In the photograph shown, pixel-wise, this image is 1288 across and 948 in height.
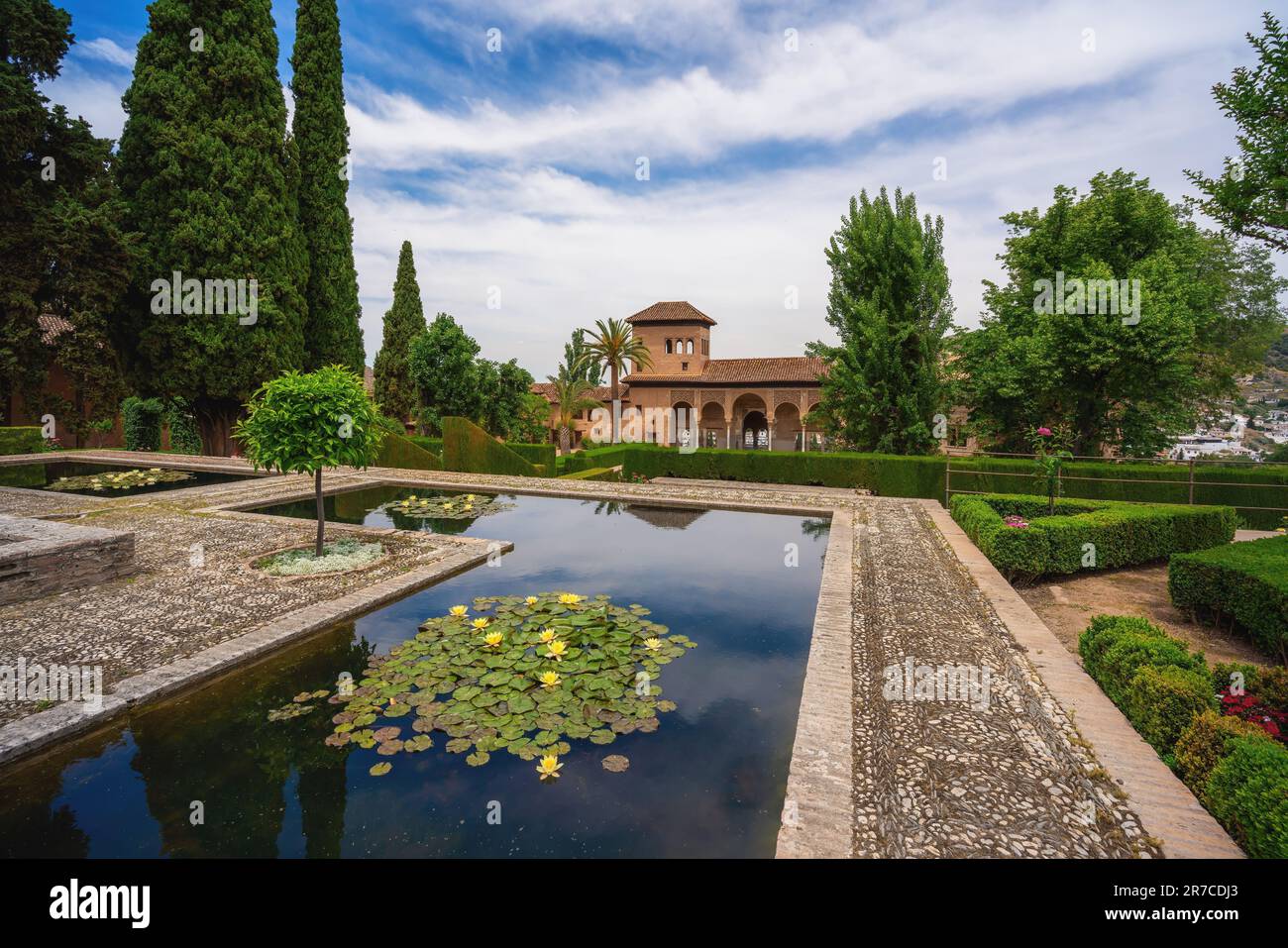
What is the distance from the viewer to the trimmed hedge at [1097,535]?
851 cm

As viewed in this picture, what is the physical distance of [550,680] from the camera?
4883mm

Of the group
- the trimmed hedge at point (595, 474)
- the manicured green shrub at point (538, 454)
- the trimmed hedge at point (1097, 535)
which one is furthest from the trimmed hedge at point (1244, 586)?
the manicured green shrub at point (538, 454)

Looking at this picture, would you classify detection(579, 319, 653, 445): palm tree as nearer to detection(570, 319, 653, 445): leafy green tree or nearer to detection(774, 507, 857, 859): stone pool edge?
detection(570, 319, 653, 445): leafy green tree

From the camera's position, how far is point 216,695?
486 cm

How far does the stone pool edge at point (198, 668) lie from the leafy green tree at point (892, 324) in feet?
50.4

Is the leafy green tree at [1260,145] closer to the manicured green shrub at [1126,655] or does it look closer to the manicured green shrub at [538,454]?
the manicured green shrub at [1126,655]

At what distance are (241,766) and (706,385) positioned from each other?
32.7 metres

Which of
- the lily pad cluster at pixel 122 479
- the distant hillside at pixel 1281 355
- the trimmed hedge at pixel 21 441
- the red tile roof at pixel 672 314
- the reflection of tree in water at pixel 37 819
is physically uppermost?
→ the distant hillside at pixel 1281 355

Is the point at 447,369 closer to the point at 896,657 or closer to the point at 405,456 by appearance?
the point at 405,456

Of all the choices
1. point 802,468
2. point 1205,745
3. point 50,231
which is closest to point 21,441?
point 50,231

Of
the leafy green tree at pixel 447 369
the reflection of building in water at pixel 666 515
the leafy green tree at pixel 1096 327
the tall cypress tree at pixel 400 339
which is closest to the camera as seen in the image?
the reflection of building in water at pixel 666 515

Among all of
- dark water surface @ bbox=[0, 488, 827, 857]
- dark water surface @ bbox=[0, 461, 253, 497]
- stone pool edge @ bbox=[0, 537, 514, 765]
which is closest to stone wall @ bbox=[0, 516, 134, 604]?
stone pool edge @ bbox=[0, 537, 514, 765]
